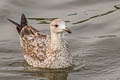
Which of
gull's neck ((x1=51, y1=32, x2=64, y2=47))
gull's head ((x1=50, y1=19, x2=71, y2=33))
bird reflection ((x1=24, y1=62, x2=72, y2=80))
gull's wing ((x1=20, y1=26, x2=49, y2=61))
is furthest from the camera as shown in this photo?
gull's wing ((x1=20, y1=26, x2=49, y2=61))

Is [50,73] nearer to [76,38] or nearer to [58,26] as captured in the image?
[58,26]

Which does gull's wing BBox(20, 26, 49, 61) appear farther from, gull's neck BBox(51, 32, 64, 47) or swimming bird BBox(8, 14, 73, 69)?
gull's neck BBox(51, 32, 64, 47)

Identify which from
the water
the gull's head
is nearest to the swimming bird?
the gull's head

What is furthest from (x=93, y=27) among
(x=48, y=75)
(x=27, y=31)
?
(x=48, y=75)

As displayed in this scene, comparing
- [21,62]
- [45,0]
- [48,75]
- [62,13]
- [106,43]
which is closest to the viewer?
[48,75]

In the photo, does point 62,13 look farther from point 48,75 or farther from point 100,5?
point 48,75

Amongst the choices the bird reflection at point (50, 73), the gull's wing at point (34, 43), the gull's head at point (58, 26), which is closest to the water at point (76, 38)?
the bird reflection at point (50, 73)

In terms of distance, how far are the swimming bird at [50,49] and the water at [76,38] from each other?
6.7 inches

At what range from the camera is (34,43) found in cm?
1217

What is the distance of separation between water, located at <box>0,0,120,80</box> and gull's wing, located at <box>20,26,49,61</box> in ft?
1.03

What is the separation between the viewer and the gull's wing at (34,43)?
1187cm

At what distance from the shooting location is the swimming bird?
1135 centimetres

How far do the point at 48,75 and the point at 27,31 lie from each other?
5.98 ft

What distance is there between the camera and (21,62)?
12297mm
